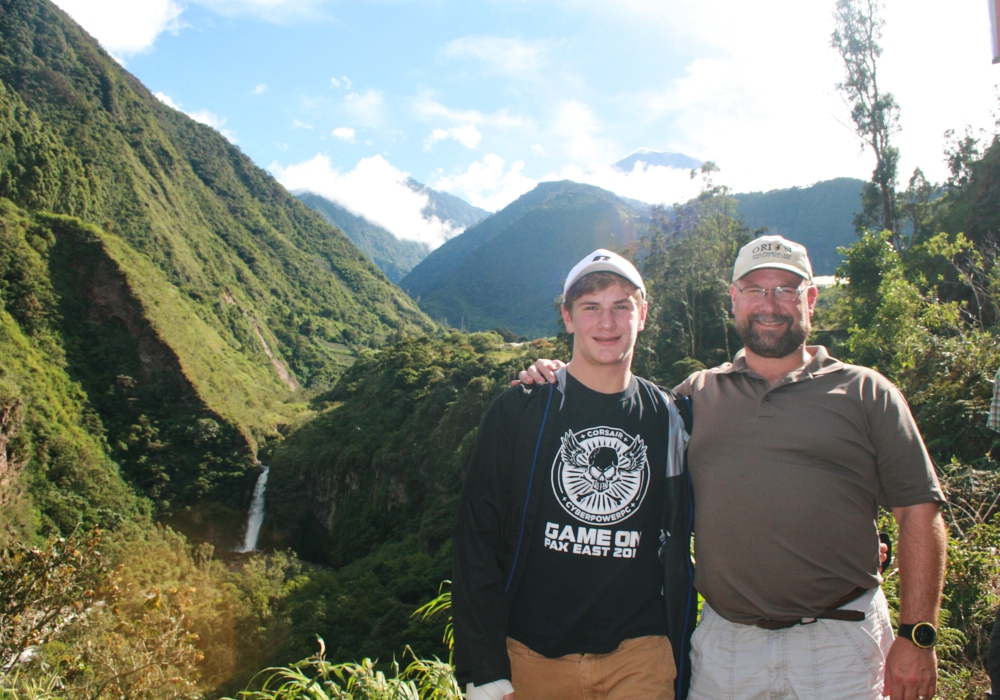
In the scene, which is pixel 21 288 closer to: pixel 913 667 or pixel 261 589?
pixel 261 589

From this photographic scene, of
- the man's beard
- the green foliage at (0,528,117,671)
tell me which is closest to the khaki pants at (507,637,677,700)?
the man's beard

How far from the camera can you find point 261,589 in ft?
92.3

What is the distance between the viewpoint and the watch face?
1.94m

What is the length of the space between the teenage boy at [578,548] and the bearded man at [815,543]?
142 millimetres

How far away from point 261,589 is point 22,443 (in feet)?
95.3

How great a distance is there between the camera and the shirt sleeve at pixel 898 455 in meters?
1.99

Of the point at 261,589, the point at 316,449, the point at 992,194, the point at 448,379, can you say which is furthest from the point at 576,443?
the point at 316,449

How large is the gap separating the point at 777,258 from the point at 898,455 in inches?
33.5

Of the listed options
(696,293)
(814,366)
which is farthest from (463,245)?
(814,366)

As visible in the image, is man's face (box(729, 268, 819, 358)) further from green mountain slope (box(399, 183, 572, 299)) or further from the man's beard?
green mountain slope (box(399, 183, 572, 299))

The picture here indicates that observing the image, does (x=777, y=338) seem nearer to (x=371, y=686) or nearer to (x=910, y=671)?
(x=910, y=671)

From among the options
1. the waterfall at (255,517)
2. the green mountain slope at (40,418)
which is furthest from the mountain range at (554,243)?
the green mountain slope at (40,418)

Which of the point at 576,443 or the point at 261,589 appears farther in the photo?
the point at 261,589

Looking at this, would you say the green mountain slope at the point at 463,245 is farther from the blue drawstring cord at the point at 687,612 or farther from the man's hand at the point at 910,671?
the man's hand at the point at 910,671
